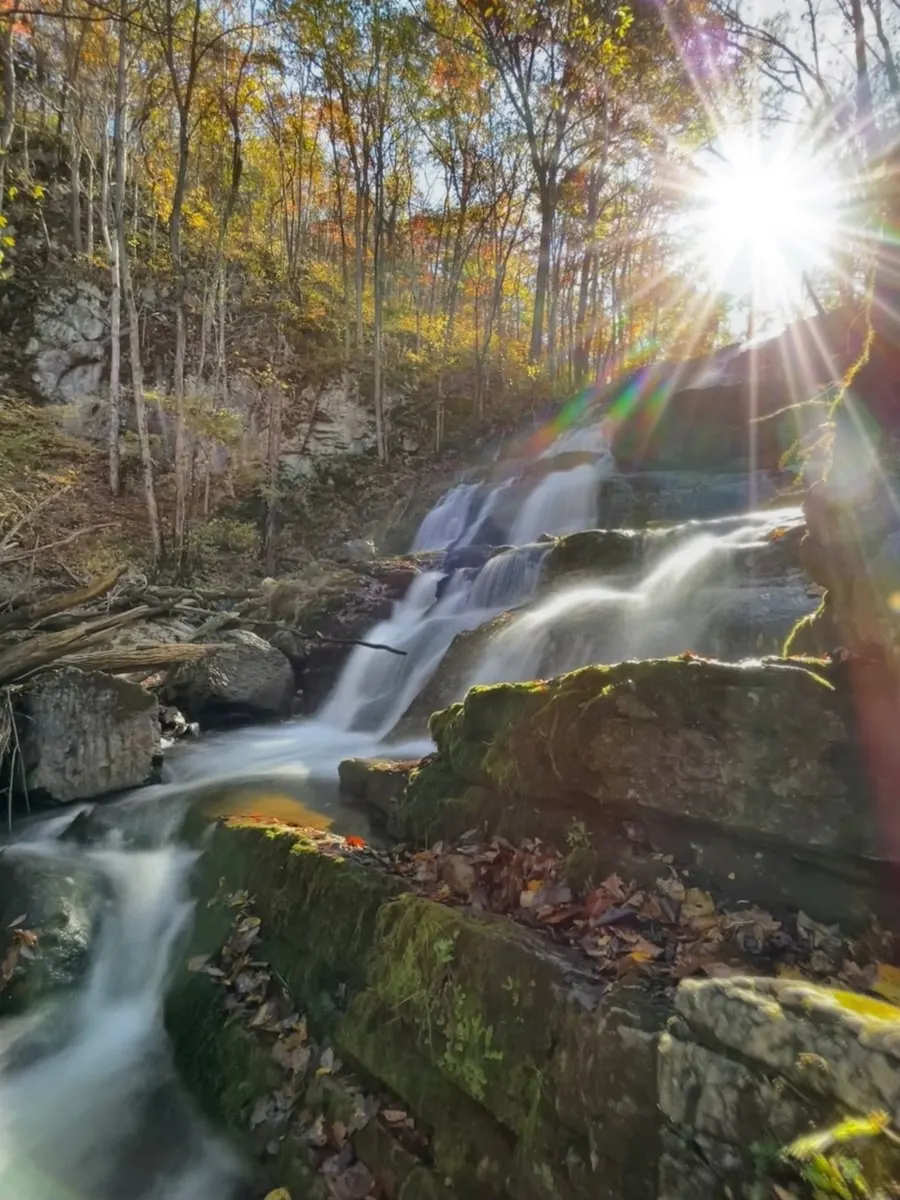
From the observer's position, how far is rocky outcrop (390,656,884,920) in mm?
2527

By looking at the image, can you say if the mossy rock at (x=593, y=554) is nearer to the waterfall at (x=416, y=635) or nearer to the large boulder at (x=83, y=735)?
the waterfall at (x=416, y=635)

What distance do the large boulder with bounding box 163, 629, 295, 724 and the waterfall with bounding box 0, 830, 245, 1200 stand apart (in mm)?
4279

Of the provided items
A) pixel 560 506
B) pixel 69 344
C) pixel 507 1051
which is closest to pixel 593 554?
pixel 560 506

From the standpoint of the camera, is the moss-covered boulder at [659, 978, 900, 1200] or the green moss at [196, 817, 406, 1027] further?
the green moss at [196, 817, 406, 1027]

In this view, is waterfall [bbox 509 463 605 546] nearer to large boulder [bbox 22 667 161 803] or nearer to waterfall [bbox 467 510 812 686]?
waterfall [bbox 467 510 812 686]

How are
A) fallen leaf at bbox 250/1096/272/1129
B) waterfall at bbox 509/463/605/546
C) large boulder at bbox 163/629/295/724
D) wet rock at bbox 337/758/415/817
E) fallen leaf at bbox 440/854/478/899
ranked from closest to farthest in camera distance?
fallen leaf at bbox 250/1096/272/1129, fallen leaf at bbox 440/854/478/899, wet rock at bbox 337/758/415/817, large boulder at bbox 163/629/295/724, waterfall at bbox 509/463/605/546

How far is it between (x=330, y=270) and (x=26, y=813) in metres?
27.8

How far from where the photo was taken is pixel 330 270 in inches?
1129

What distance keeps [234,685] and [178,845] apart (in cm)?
402

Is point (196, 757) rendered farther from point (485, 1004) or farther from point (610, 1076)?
point (610, 1076)

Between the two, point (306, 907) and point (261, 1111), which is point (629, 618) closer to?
point (306, 907)

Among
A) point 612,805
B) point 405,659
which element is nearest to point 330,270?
point 405,659

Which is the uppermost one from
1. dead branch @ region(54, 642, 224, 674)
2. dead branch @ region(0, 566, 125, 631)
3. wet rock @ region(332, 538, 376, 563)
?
dead branch @ region(0, 566, 125, 631)

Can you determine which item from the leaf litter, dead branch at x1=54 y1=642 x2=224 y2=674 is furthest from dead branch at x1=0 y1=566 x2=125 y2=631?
the leaf litter
